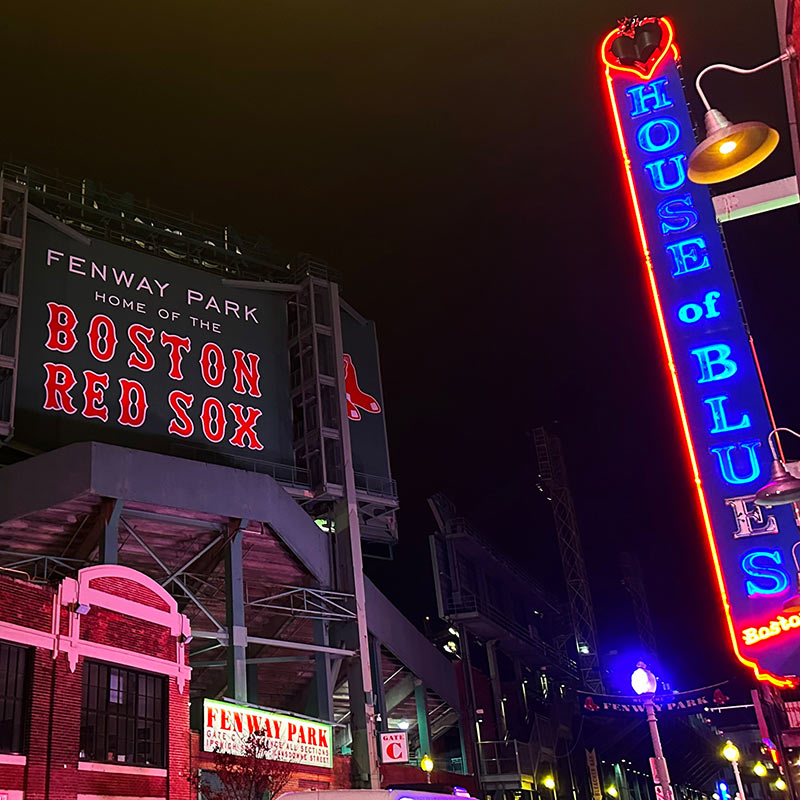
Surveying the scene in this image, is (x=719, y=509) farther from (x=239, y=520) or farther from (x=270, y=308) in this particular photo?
(x=270, y=308)

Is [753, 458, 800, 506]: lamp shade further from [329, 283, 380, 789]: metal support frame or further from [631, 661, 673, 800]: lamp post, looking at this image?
[329, 283, 380, 789]: metal support frame

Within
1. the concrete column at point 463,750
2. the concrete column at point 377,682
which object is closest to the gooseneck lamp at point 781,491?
the concrete column at point 377,682

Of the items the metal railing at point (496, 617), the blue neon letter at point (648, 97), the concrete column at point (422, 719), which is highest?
the blue neon letter at point (648, 97)

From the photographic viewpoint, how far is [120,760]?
74.5 ft

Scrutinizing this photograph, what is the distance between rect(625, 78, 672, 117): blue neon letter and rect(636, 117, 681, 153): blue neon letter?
538 mm

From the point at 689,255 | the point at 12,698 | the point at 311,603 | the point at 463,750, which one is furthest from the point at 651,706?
the point at 463,750

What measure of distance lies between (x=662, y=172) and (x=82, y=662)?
19276mm

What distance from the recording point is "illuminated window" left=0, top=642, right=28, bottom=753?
20.2 metres

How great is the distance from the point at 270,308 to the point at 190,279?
13.4 feet

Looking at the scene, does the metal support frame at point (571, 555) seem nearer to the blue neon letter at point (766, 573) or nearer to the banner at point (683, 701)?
the banner at point (683, 701)

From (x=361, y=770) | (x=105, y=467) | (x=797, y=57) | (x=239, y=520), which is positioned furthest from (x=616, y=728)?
(x=797, y=57)

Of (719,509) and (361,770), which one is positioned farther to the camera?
(361,770)

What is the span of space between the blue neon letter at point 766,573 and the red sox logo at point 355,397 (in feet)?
85.0

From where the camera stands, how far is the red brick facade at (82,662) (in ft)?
68.0
